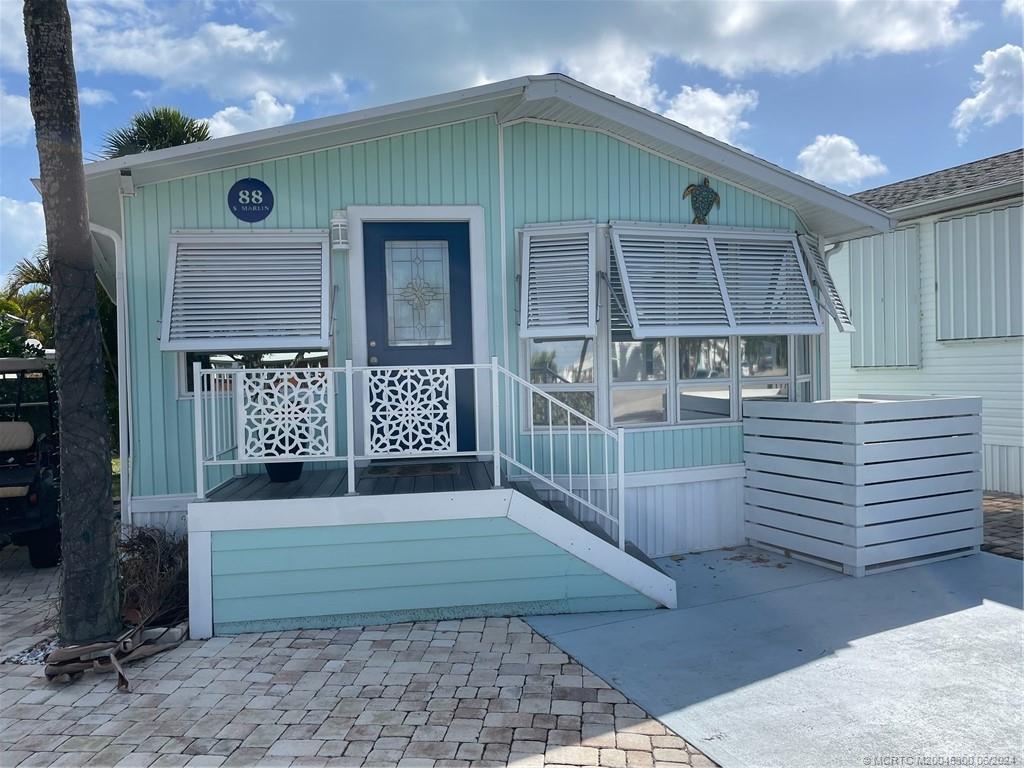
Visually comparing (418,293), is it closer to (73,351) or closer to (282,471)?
(282,471)

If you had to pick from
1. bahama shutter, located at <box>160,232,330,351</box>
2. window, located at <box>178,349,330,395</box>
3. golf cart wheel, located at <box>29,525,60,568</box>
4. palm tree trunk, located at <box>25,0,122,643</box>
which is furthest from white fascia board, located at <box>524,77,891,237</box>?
golf cart wheel, located at <box>29,525,60,568</box>

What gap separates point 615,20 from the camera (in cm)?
670

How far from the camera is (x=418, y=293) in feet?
18.0

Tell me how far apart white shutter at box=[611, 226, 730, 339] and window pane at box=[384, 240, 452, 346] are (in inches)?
57.3

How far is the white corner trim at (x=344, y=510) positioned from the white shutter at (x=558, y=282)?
1.49 m

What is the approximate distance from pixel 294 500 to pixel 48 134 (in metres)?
2.47

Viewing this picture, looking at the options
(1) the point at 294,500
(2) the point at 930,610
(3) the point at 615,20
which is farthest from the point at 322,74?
(2) the point at 930,610

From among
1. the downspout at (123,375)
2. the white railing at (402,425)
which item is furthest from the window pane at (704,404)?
the downspout at (123,375)

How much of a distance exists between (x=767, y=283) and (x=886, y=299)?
4.30 meters

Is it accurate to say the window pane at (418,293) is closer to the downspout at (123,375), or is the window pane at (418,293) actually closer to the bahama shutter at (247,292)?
the bahama shutter at (247,292)

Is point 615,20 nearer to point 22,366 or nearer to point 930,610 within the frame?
point 930,610

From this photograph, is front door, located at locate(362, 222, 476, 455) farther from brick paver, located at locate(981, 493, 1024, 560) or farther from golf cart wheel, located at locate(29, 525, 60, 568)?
brick paver, located at locate(981, 493, 1024, 560)

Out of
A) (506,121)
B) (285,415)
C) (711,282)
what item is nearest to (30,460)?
(285,415)

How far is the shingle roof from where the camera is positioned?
→ 7.85 meters
